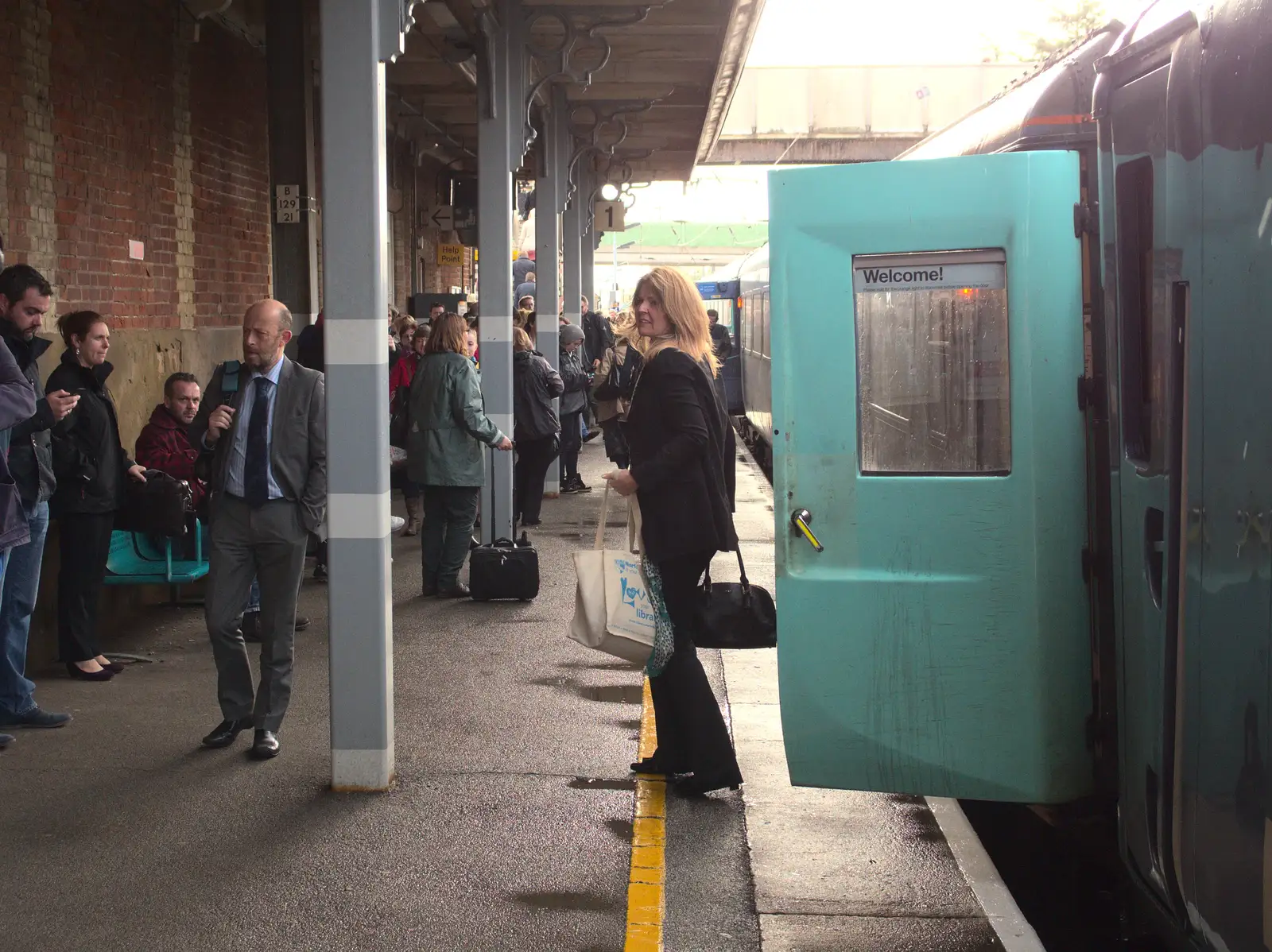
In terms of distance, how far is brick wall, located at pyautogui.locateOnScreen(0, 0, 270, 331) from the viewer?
351 inches

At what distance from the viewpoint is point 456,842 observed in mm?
5250

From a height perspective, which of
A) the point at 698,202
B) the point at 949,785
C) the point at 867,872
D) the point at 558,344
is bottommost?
the point at 867,872

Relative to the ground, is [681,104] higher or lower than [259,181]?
higher

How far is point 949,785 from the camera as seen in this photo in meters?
4.50

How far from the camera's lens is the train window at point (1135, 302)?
3.86 m

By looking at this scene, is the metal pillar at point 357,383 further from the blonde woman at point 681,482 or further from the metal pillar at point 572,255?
the metal pillar at point 572,255

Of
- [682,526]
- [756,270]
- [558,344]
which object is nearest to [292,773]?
[682,526]

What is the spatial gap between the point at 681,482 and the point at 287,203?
6174mm

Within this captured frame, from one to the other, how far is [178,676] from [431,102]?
506 inches

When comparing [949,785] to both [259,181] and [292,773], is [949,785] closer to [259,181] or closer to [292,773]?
[292,773]

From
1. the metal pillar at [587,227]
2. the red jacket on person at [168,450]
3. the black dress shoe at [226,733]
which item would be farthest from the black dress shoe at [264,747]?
the metal pillar at [587,227]

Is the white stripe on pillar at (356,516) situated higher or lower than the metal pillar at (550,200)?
lower

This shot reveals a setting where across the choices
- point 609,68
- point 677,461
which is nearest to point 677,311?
Answer: point 677,461

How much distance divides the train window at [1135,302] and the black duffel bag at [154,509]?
542 cm
